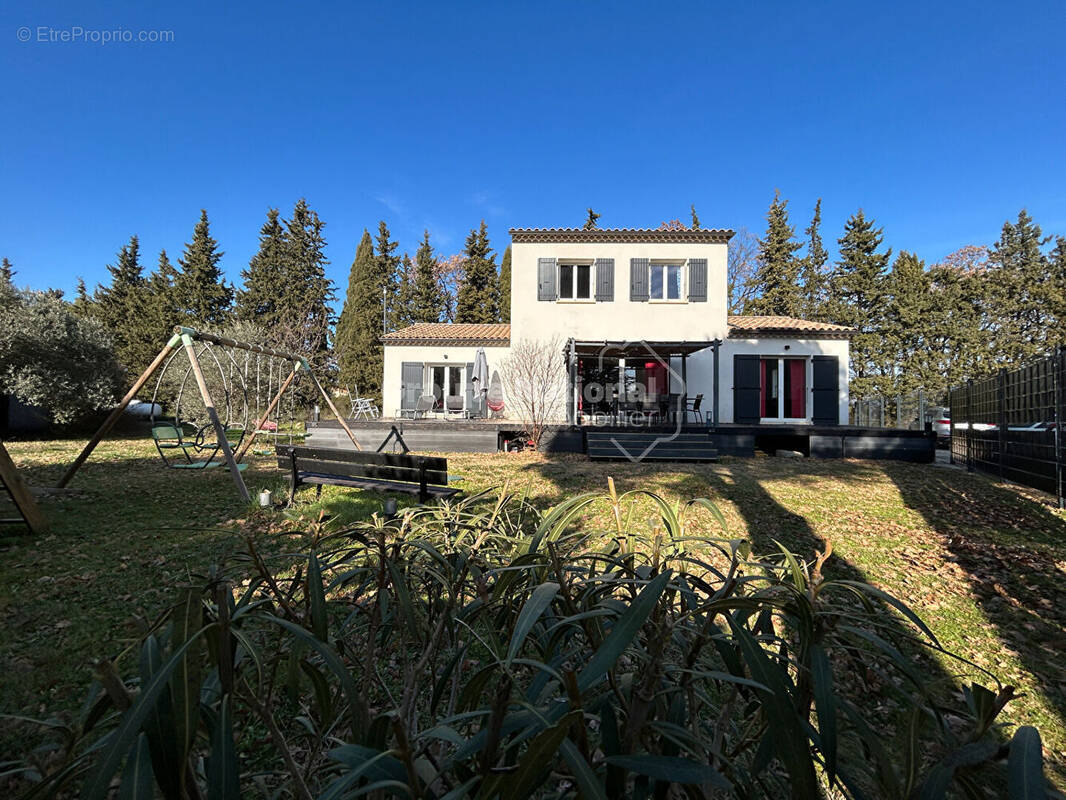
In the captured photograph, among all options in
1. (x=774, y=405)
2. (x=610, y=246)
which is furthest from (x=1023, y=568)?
(x=610, y=246)

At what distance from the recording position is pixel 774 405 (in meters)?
14.7

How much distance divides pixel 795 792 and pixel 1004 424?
35.9 feet

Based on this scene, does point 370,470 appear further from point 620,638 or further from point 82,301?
point 82,301

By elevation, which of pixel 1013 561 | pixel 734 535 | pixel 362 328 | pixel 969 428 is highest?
pixel 362 328

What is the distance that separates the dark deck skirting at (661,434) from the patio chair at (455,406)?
249 cm

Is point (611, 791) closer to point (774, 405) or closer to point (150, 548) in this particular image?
point (150, 548)

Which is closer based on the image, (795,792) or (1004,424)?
(795,792)

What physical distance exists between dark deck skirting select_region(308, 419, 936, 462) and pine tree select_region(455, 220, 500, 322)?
17596 mm

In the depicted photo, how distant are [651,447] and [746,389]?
546 cm

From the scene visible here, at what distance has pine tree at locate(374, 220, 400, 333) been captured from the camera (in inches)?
1177

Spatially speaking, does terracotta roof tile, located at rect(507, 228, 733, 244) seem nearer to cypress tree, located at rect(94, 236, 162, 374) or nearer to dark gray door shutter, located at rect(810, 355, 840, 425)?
dark gray door shutter, located at rect(810, 355, 840, 425)

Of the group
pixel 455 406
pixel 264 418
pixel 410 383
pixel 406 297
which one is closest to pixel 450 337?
pixel 410 383

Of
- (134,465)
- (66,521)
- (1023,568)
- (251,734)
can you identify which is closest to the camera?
(251,734)

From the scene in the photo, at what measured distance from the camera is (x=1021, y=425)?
7.59 m
